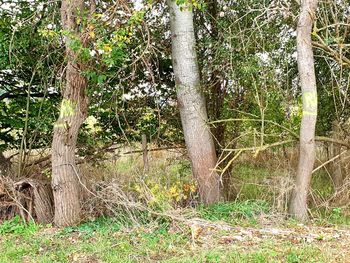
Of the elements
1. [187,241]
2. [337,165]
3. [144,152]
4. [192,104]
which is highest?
[192,104]

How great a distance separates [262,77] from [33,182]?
4.04 metres

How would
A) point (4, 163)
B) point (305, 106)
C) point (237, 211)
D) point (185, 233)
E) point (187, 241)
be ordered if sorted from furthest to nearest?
point (4, 163)
point (237, 211)
point (305, 106)
point (185, 233)
point (187, 241)

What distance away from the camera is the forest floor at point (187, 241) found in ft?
15.2

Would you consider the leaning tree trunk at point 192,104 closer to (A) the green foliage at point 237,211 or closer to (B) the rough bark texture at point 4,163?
(A) the green foliage at point 237,211

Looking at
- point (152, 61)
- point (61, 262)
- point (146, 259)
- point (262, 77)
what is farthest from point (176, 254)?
point (152, 61)

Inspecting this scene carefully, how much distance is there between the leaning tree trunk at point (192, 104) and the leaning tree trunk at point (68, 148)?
166cm

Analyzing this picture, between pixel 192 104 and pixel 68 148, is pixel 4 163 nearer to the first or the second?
pixel 68 148

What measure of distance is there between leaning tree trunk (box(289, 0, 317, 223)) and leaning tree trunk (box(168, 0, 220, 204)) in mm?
1481

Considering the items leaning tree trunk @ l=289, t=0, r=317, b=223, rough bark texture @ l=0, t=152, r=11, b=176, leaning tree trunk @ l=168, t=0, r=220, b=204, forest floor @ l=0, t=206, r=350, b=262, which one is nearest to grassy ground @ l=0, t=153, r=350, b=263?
forest floor @ l=0, t=206, r=350, b=262

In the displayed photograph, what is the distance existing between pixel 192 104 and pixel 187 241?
2624mm

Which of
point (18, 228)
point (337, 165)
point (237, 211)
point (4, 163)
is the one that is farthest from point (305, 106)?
point (4, 163)

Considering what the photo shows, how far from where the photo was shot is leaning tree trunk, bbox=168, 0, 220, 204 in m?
6.95

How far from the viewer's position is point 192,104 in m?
7.00

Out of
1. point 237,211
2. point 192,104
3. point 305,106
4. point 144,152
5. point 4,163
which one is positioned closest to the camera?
point 305,106
